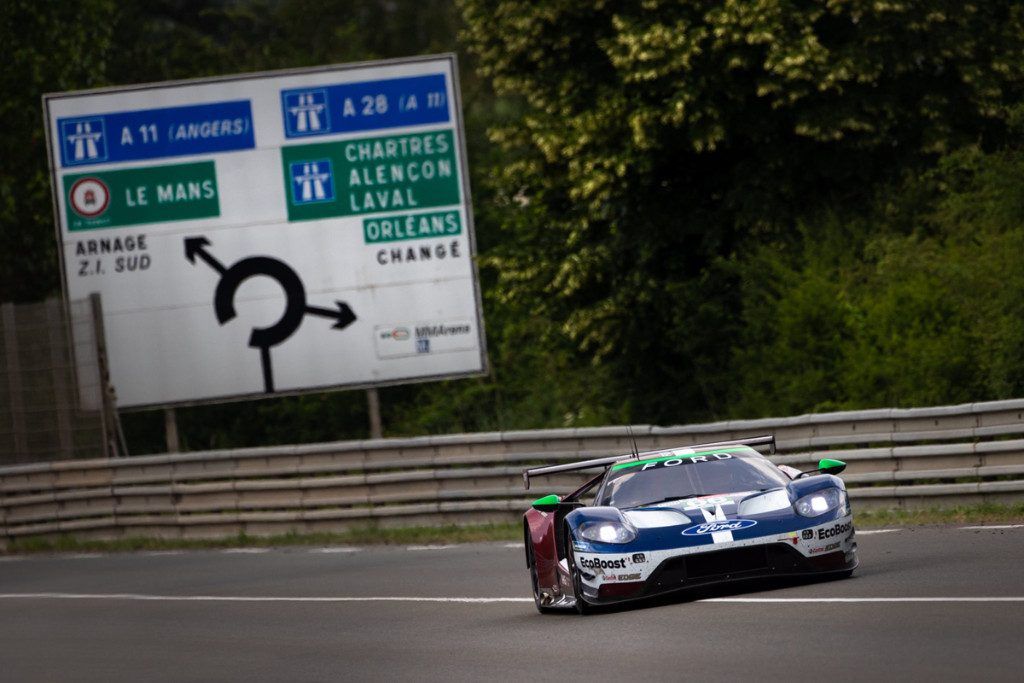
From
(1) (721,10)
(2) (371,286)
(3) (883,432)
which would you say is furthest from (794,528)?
(2) (371,286)

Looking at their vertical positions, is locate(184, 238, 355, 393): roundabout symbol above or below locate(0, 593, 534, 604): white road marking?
above

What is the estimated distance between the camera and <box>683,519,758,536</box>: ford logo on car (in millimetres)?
10602

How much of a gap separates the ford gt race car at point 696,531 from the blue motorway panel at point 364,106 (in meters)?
17.0

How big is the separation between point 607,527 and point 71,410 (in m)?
18.8

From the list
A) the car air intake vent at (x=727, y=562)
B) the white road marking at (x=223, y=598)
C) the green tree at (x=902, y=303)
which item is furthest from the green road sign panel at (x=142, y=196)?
the car air intake vent at (x=727, y=562)

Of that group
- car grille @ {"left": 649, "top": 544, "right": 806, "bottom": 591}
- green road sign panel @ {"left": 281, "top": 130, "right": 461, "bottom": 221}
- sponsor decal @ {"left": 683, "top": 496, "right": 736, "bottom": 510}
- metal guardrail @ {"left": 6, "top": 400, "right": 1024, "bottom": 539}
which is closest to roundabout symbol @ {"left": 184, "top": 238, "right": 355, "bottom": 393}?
green road sign panel @ {"left": 281, "top": 130, "right": 461, "bottom": 221}

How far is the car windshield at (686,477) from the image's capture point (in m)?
11.4

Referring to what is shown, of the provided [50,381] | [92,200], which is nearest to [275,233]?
[92,200]

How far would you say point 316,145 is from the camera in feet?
91.7

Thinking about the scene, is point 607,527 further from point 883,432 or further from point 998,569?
point 883,432

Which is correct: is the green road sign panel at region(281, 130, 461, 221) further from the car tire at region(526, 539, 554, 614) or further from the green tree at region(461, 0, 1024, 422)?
the car tire at region(526, 539, 554, 614)

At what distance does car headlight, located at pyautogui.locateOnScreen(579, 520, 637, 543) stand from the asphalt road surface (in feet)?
1.64

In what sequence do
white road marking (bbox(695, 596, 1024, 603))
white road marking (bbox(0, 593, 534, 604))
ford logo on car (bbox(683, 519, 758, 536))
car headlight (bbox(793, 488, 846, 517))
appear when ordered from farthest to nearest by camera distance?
white road marking (bbox(0, 593, 534, 604))
car headlight (bbox(793, 488, 846, 517))
ford logo on car (bbox(683, 519, 758, 536))
white road marking (bbox(695, 596, 1024, 603))

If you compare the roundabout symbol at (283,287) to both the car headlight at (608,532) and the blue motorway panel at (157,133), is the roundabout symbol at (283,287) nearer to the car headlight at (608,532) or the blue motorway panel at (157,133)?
the blue motorway panel at (157,133)
